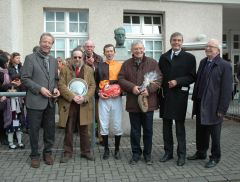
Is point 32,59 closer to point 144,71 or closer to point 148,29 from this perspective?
point 144,71

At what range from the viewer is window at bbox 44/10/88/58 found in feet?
38.8

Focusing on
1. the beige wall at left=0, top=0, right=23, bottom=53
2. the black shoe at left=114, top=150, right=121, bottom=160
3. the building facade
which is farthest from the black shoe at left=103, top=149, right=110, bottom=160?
the building facade

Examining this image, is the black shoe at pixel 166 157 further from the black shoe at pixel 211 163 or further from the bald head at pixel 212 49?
the bald head at pixel 212 49

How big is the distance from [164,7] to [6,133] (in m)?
7.56

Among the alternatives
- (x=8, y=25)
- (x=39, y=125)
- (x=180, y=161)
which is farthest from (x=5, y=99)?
(x=8, y=25)

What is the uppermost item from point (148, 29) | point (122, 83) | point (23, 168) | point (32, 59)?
point (148, 29)

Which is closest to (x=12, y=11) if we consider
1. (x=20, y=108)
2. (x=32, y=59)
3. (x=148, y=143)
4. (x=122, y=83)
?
(x=20, y=108)

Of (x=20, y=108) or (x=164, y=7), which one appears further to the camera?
(x=164, y=7)

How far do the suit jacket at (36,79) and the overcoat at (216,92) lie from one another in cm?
245

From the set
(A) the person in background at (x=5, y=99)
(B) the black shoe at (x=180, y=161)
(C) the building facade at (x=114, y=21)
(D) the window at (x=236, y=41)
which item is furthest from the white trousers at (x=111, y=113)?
(D) the window at (x=236, y=41)

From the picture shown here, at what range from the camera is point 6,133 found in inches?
272

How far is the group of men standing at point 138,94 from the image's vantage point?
540 cm

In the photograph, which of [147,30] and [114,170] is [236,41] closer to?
[147,30]

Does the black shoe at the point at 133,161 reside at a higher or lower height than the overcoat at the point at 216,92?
lower
